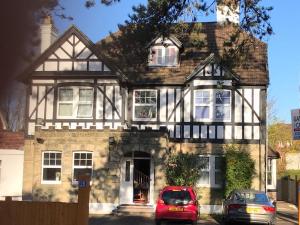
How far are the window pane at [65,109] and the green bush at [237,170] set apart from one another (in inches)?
346

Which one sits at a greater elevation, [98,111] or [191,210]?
[98,111]

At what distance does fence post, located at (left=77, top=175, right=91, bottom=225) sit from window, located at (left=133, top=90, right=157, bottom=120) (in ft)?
54.4

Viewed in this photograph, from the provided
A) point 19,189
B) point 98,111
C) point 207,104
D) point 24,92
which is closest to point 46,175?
A: point 19,189

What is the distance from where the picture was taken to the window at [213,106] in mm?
26922

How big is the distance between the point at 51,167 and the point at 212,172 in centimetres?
852

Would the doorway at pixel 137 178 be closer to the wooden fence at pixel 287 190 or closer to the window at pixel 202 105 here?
the window at pixel 202 105

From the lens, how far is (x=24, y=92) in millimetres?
2117

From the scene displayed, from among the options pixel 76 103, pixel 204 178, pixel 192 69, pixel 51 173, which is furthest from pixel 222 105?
pixel 51 173

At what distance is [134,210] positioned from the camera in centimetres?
2498

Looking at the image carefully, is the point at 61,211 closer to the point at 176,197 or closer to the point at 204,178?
the point at 176,197

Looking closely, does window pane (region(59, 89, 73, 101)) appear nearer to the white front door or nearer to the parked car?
the white front door

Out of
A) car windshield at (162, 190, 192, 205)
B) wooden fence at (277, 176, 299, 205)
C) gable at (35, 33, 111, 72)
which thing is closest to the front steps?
car windshield at (162, 190, 192, 205)

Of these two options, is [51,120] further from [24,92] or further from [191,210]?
[24,92]

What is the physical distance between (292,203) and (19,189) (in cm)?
1892
